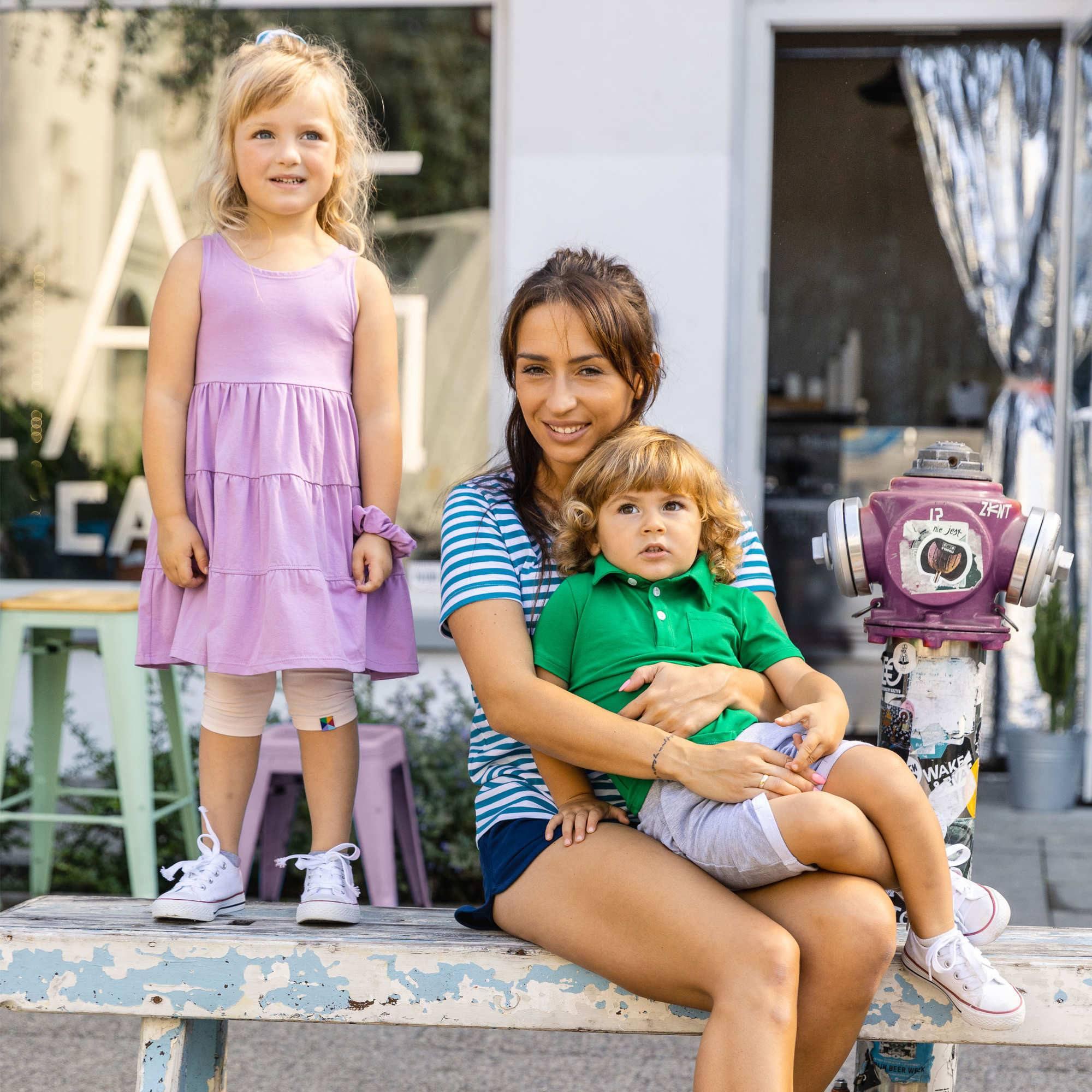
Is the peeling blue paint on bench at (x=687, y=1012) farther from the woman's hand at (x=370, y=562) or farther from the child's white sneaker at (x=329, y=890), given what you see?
the woman's hand at (x=370, y=562)

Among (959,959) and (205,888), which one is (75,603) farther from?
(959,959)

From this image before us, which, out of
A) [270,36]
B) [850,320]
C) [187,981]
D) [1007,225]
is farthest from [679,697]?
[850,320]

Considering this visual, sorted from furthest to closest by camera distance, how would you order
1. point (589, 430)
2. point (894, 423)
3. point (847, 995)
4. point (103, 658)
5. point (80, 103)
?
point (894, 423) < point (80, 103) < point (103, 658) < point (589, 430) < point (847, 995)

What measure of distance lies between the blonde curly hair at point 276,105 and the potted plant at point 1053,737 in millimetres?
3127

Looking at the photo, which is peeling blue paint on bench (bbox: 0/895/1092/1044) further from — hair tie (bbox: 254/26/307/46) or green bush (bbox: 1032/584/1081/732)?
green bush (bbox: 1032/584/1081/732)

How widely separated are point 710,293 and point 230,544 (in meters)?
2.57

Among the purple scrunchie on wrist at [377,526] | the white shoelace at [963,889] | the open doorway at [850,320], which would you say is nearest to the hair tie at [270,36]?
the purple scrunchie on wrist at [377,526]

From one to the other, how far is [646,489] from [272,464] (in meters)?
0.68

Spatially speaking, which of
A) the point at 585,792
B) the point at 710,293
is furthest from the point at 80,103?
the point at 585,792

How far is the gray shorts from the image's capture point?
1790 mm

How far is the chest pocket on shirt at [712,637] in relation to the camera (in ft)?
6.67

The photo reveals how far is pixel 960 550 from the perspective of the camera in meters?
2.07

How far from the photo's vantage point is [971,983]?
1.80 meters

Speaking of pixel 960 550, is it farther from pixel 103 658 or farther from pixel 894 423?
pixel 894 423
